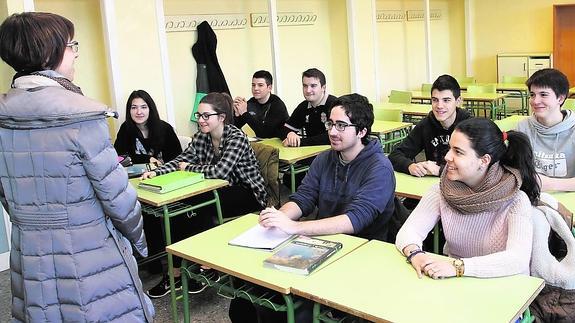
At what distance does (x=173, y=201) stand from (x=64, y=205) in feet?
4.79

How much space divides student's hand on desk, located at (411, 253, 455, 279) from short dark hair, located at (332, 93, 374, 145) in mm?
796

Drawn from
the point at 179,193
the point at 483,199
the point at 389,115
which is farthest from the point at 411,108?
the point at 483,199

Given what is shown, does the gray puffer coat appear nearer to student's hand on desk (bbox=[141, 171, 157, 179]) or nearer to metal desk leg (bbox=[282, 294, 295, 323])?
metal desk leg (bbox=[282, 294, 295, 323])

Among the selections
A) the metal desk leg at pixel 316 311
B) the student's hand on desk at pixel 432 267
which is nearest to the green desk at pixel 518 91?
the student's hand on desk at pixel 432 267

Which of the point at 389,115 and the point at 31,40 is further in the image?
the point at 389,115

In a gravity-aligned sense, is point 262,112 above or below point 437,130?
above

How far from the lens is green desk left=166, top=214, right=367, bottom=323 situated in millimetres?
1885

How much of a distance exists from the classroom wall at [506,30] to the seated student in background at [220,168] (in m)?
7.43

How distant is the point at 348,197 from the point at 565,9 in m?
8.19

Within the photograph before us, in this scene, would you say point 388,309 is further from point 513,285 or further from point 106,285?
point 106,285

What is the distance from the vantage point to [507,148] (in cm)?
199

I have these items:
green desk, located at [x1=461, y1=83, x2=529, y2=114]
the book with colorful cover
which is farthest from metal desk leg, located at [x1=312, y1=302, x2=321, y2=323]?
green desk, located at [x1=461, y1=83, x2=529, y2=114]

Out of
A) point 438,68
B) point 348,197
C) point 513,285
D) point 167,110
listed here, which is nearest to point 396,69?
point 438,68

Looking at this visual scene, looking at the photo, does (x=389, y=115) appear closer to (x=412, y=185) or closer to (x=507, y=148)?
(x=412, y=185)
